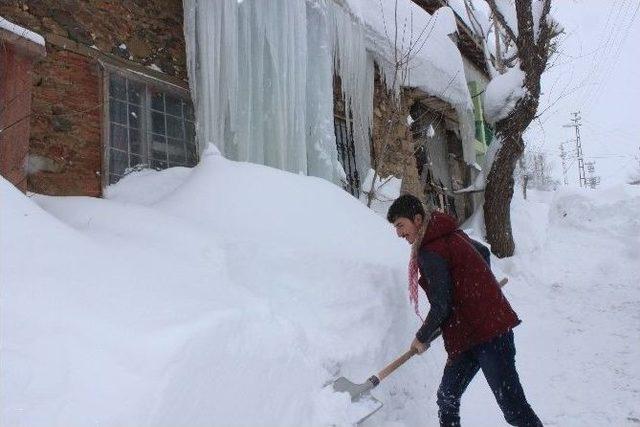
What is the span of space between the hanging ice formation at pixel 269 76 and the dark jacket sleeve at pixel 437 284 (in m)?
2.87

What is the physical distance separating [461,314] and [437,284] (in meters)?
0.20

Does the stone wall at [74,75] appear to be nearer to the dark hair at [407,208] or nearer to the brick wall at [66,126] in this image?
the brick wall at [66,126]

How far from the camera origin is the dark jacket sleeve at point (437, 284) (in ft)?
7.82

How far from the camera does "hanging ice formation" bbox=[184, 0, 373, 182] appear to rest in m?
Result: 4.81

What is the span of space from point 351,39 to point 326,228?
3.42 metres

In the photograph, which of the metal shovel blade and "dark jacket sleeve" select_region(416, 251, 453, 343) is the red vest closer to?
"dark jacket sleeve" select_region(416, 251, 453, 343)

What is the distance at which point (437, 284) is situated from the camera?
2.40 meters

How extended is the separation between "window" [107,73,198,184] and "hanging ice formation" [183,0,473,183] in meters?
0.49

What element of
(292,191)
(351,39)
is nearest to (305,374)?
(292,191)

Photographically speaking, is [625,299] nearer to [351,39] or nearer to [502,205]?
[502,205]

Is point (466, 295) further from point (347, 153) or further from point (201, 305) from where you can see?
point (347, 153)

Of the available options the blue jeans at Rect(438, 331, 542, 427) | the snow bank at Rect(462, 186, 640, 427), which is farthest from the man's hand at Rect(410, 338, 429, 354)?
the snow bank at Rect(462, 186, 640, 427)

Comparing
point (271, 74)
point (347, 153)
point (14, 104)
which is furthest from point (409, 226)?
point (347, 153)

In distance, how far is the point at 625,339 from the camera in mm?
4648
